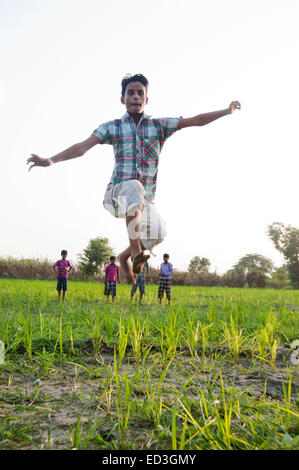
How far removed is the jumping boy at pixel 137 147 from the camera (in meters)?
3.85

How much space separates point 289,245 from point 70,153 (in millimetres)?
45201

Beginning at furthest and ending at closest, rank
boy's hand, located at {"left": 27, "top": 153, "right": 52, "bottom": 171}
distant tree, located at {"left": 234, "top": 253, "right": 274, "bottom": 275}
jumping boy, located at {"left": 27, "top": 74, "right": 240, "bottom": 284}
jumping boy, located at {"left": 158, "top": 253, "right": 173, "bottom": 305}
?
distant tree, located at {"left": 234, "top": 253, "right": 274, "bottom": 275}, jumping boy, located at {"left": 158, "top": 253, "right": 173, "bottom": 305}, jumping boy, located at {"left": 27, "top": 74, "right": 240, "bottom": 284}, boy's hand, located at {"left": 27, "top": 153, "right": 52, "bottom": 171}

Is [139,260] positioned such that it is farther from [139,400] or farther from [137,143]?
[139,400]

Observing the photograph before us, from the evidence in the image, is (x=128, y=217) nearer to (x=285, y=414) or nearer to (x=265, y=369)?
(x=265, y=369)

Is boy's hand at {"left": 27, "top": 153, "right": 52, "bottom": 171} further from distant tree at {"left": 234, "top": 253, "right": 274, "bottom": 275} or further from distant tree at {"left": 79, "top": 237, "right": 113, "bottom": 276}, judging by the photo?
distant tree at {"left": 234, "top": 253, "right": 274, "bottom": 275}

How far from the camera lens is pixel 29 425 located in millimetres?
1574

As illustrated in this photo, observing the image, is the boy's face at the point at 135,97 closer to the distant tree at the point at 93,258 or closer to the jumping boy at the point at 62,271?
the jumping boy at the point at 62,271

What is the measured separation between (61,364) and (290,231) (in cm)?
4941

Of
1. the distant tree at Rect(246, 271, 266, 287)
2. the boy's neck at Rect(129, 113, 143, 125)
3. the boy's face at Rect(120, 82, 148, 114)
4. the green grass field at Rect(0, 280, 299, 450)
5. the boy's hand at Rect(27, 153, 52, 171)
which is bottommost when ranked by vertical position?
the green grass field at Rect(0, 280, 299, 450)

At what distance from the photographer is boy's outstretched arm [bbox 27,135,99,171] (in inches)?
148

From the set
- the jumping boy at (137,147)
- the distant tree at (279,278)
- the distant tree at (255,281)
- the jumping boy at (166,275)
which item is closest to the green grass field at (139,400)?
the jumping boy at (137,147)

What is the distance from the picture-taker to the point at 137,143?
4.00 metres

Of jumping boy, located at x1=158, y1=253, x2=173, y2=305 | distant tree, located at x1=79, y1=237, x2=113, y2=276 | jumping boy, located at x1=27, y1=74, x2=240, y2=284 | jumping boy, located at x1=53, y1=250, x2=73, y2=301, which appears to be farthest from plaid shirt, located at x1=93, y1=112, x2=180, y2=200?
distant tree, located at x1=79, y1=237, x2=113, y2=276

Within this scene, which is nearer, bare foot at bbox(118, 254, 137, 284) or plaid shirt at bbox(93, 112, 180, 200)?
plaid shirt at bbox(93, 112, 180, 200)
